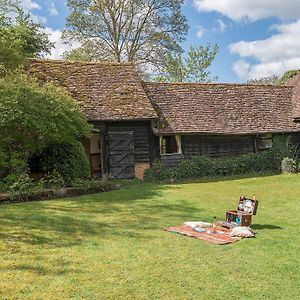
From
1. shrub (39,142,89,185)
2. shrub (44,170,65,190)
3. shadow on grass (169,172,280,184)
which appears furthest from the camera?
shadow on grass (169,172,280,184)

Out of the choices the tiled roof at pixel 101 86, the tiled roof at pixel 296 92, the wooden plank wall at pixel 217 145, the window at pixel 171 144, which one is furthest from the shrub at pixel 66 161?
the tiled roof at pixel 296 92

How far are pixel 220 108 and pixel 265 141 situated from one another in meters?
3.44

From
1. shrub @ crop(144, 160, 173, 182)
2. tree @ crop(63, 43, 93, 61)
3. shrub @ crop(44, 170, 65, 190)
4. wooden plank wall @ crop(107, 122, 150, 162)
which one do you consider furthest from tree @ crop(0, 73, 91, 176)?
tree @ crop(63, 43, 93, 61)

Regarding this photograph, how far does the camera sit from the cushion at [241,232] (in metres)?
8.82

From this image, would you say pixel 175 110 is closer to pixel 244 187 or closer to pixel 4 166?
pixel 244 187

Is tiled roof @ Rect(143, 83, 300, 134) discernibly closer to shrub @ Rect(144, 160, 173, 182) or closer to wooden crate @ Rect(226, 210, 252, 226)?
shrub @ Rect(144, 160, 173, 182)

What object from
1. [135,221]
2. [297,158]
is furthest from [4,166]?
[297,158]

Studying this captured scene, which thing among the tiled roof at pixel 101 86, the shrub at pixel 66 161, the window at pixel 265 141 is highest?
the tiled roof at pixel 101 86

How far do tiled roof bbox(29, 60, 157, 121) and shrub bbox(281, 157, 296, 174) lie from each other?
8333 mm

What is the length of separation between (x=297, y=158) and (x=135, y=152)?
33.3ft

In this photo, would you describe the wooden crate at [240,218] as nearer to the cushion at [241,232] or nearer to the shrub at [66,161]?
the cushion at [241,232]

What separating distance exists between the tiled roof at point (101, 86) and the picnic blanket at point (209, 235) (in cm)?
1130

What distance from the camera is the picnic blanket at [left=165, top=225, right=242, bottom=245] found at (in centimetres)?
843

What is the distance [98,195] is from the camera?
15.2 meters
